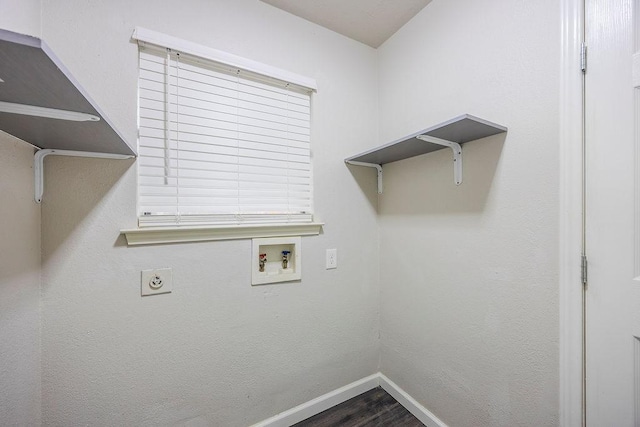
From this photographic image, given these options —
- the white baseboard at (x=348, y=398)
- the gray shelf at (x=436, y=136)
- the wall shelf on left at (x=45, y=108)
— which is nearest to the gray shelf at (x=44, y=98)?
the wall shelf on left at (x=45, y=108)

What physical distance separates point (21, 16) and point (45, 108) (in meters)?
0.52

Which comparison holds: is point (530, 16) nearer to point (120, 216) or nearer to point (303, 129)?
point (303, 129)

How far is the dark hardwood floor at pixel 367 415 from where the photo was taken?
149cm

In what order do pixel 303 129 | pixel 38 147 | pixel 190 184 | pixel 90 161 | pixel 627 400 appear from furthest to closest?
pixel 303 129 → pixel 190 184 → pixel 90 161 → pixel 38 147 → pixel 627 400

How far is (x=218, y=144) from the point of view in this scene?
135cm

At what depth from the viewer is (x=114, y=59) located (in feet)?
3.69

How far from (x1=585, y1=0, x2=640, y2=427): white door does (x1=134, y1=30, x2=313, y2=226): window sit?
1.25 metres

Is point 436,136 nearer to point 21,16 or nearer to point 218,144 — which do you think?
point 218,144

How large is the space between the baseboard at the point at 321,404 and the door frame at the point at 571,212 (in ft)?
3.47

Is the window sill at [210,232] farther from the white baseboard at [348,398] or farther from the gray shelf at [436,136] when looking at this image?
the white baseboard at [348,398]

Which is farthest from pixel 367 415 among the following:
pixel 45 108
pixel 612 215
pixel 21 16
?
pixel 21 16

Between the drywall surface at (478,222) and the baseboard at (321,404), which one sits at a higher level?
the drywall surface at (478,222)

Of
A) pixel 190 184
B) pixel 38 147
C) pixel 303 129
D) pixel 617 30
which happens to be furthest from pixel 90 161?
pixel 617 30

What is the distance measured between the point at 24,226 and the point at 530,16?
2107mm
